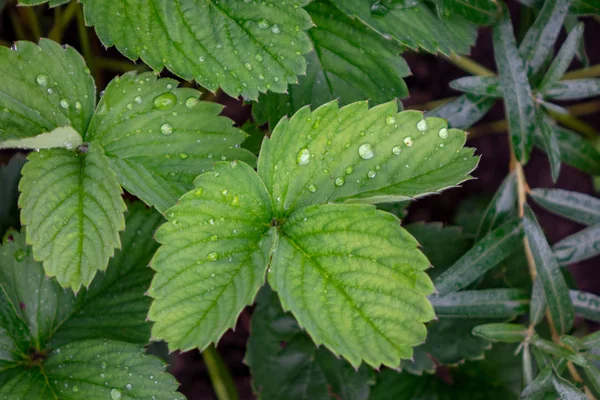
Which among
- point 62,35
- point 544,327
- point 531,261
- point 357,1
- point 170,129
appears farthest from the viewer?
point 62,35

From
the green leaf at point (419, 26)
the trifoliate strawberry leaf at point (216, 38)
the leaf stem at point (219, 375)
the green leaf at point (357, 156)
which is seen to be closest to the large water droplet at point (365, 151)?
the green leaf at point (357, 156)

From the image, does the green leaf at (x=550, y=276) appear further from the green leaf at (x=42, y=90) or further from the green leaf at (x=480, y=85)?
the green leaf at (x=42, y=90)

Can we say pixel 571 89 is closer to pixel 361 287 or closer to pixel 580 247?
pixel 580 247

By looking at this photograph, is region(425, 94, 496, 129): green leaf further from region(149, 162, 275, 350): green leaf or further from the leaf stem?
the leaf stem

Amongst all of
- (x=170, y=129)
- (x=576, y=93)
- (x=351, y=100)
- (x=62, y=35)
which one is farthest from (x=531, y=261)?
(x=62, y=35)

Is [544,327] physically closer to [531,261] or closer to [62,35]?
[531,261]
